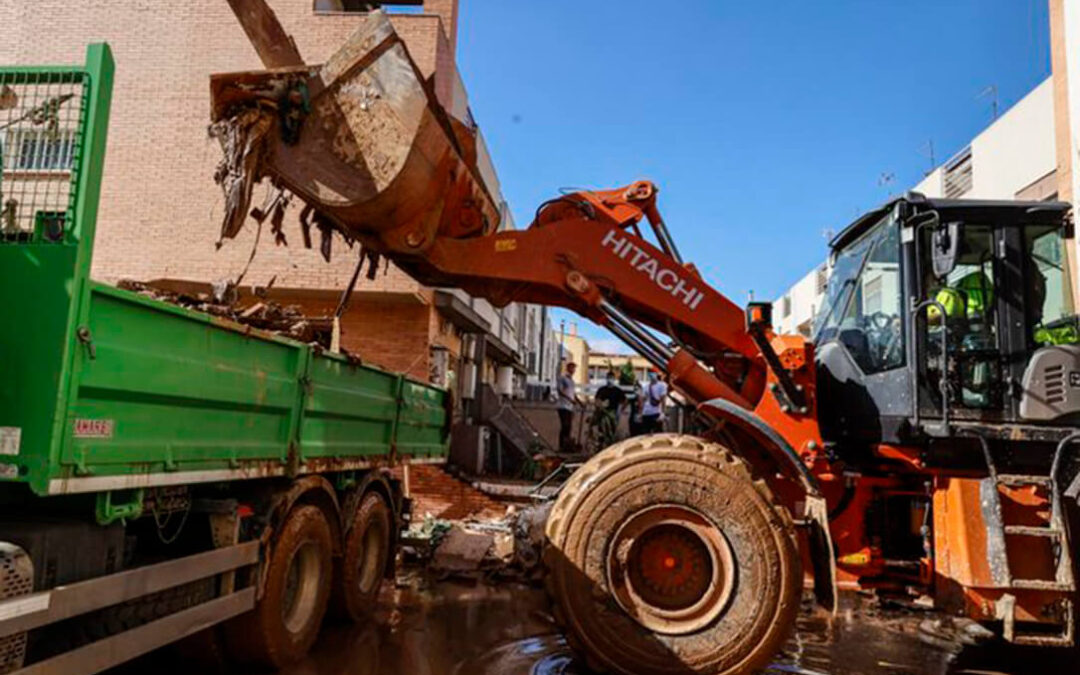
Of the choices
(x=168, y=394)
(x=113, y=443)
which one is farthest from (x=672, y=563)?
(x=113, y=443)

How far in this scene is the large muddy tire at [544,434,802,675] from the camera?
446 centimetres

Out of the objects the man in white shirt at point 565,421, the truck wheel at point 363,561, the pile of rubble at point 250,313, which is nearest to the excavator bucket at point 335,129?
the pile of rubble at point 250,313

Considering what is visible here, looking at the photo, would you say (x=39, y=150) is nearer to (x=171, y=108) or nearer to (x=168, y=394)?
(x=168, y=394)

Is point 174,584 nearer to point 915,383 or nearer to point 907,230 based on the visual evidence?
point 915,383

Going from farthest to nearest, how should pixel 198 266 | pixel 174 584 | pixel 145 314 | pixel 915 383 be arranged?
pixel 198 266
pixel 915 383
pixel 174 584
pixel 145 314

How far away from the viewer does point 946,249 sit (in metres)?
4.79

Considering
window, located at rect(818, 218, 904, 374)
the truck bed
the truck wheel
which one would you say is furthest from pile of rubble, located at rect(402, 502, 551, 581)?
window, located at rect(818, 218, 904, 374)

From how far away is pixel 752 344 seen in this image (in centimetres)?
Result: 578

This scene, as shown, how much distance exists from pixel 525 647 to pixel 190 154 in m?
11.5

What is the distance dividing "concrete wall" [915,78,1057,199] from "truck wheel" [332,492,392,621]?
1506cm

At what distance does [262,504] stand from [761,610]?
302cm

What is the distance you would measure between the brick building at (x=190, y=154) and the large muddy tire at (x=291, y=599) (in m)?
7.93

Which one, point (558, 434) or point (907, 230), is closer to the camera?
point (907, 230)

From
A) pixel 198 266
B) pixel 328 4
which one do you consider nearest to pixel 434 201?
pixel 198 266
